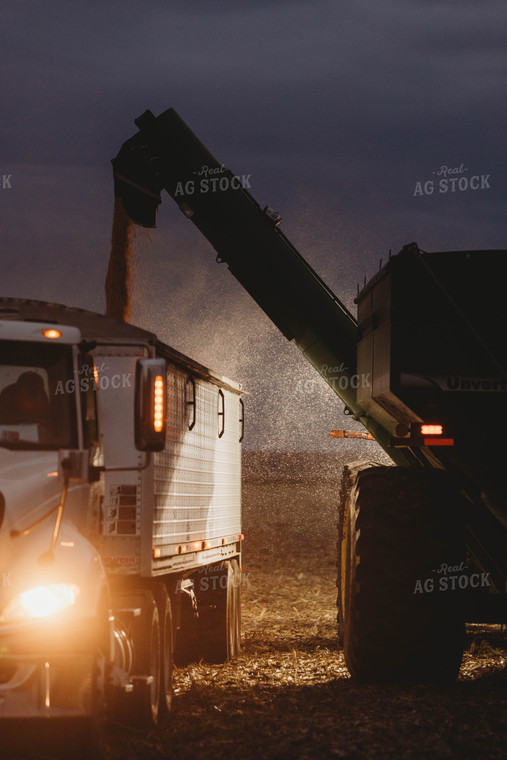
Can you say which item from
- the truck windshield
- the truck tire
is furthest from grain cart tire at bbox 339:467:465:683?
the truck tire

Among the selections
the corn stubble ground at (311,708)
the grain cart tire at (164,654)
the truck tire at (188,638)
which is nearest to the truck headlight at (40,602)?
the corn stubble ground at (311,708)

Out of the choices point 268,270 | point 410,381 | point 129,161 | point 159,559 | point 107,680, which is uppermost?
point 129,161


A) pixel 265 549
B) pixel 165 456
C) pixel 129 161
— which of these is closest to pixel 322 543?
pixel 265 549

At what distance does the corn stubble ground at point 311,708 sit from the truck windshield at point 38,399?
7.63ft

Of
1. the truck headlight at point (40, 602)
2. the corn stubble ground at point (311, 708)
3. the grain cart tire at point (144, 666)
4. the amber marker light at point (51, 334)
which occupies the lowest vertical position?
the corn stubble ground at point (311, 708)

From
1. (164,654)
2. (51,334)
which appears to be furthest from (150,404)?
(164,654)

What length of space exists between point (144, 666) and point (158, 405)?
2.66 meters

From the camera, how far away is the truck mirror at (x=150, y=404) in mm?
7129

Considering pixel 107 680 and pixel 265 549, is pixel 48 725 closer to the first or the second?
pixel 107 680

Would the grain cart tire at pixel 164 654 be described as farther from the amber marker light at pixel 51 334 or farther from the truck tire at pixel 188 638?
the truck tire at pixel 188 638

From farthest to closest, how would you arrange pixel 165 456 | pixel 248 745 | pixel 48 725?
pixel 165 456 < pixel 248 745 < pixel 48 725

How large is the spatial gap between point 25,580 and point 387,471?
368cm

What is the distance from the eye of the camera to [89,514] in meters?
7.51

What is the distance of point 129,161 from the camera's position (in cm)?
1407
